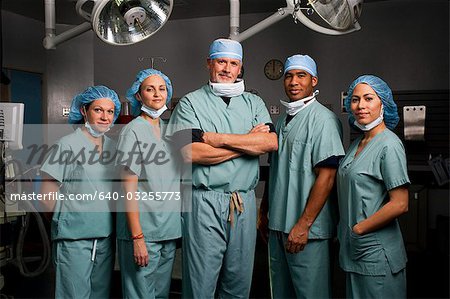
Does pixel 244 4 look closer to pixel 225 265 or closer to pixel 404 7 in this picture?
pixel 404 7

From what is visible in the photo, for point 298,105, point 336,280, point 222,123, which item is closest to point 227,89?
point 222,123

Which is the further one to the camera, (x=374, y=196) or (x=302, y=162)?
(x=302, y=162)

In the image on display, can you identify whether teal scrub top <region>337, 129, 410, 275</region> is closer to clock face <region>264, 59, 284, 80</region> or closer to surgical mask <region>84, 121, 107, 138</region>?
surgical mask <region>84, 121, 107, 138</region>

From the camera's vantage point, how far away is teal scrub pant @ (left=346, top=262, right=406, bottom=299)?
183 centimetres

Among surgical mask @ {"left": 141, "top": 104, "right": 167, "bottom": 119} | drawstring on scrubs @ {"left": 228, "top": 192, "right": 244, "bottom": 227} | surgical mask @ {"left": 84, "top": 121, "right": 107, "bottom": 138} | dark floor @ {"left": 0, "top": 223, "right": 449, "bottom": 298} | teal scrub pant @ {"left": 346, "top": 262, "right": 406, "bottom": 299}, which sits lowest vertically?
dark floor @ {"left": 0, "top": 223, "right": 449, "bottom": 298}

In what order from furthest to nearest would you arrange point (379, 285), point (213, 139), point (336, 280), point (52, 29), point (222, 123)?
point (336, 280), point (52, 29), point (222, 123), point (213, 139), point (379, 285)

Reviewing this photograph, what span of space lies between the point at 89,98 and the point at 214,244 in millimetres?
865

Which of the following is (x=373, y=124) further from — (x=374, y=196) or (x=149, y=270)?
(x=149, y=270)

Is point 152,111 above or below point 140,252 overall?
above

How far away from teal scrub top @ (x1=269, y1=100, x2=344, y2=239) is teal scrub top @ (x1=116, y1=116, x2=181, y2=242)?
46cm

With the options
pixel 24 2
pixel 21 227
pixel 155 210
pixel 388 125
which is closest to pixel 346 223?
pixel 388 125

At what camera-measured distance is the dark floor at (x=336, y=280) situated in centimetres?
321

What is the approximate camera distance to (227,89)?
2035 millimetres

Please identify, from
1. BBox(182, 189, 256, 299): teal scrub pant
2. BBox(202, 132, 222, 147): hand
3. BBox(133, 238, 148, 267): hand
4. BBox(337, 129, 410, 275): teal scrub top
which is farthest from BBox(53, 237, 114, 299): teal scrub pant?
BBox(337, 129, 410, 275): teal scrub top
